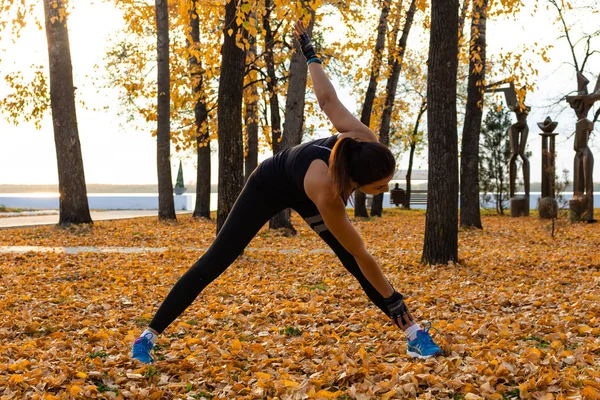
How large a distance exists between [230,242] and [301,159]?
772mm

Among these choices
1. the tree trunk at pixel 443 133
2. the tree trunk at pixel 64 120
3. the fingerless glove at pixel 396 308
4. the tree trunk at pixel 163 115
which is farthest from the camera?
the tree trunk at pixel 163 115

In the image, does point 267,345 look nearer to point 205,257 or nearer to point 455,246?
point 205,257

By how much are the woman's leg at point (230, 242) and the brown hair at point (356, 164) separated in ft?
2.34

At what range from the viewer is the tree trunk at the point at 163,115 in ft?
59.2

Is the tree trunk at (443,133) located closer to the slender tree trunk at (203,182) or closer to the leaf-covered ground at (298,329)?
the leaf-covered ground at (298,329)

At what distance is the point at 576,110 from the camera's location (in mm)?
18844

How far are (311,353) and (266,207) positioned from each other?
1111mm

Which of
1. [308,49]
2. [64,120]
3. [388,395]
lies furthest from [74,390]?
[64,120]

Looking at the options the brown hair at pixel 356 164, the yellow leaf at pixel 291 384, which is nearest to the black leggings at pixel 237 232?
the brown hair at pixel 356 164

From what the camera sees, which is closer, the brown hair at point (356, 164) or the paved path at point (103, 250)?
the brown hair at point (356, 164)

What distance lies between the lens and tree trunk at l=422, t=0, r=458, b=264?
357 inches

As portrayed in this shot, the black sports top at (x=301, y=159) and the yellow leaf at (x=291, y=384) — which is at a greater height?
the black sports top at (x=301, y=159)

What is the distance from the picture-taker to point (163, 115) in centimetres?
1842

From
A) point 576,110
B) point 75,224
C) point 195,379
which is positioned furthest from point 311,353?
point 576,110
